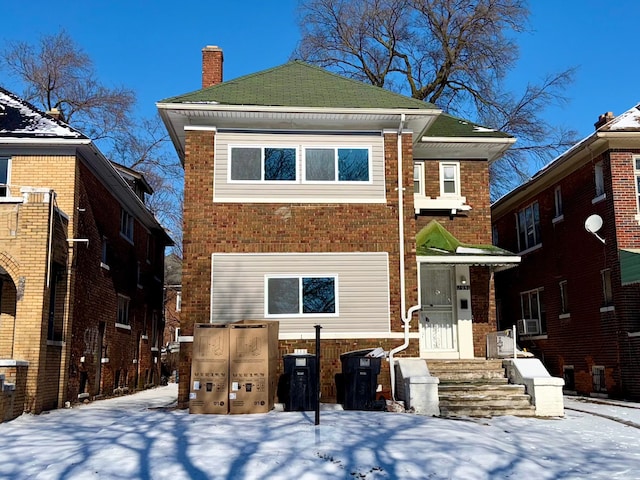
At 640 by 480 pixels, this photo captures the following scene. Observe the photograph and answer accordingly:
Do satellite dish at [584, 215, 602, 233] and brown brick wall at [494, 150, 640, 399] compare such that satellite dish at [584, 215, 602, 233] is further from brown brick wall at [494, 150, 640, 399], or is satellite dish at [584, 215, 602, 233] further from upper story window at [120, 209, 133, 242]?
upper story window at [120, 209, 133, 242]

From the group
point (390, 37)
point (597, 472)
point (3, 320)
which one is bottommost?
point (597, 472)

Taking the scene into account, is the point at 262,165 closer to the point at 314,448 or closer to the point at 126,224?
the point at 314,448

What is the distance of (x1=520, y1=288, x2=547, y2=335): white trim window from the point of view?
2134 cm

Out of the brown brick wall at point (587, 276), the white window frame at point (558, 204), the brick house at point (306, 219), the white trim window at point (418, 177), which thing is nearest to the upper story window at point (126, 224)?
the brick house at point (306, 219)

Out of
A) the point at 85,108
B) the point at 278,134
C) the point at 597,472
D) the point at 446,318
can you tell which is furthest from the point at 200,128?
the point at 85,108

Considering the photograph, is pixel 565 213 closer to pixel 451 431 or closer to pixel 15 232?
pixel 451 431

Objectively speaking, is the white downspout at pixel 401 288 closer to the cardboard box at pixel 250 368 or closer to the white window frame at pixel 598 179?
the cardboard box at pixel 250 368

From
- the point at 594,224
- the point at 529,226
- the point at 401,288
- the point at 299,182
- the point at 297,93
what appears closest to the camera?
the point at 401,288

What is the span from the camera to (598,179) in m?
17.6

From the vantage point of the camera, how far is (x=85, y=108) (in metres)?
32.9

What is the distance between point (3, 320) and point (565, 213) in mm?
15477

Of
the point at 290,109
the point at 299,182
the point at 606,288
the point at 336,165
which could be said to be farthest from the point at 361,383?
the point at 606,288

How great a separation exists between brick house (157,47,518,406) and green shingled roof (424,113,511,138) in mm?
1986

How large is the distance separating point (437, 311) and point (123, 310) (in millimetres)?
10721
